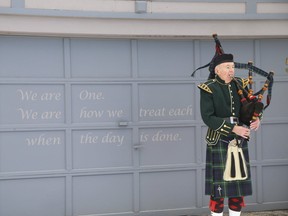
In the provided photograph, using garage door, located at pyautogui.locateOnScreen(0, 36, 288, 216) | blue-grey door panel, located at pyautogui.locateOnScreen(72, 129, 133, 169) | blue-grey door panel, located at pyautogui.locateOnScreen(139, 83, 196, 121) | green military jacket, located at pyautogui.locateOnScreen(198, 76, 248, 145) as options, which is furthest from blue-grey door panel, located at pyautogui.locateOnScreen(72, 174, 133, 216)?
green military jacket, located at pyautogui.locateOnScreen(198, 76, 248, 145)

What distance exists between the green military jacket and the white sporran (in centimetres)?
14

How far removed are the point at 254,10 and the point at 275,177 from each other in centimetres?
186

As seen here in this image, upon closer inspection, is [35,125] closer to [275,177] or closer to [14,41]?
[14,41]

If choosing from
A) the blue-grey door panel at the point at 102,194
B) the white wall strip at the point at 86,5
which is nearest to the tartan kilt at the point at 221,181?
the blue-grey door panel at the point at 102,194

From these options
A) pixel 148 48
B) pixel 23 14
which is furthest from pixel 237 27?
pixel 23 14

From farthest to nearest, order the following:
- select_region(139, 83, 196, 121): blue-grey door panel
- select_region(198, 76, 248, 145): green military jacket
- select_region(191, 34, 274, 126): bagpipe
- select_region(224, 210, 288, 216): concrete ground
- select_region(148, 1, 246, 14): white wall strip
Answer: select_region(224, 210, 288, 216): concrete ground → select_region(139, 83, 196, 121): blue-grey door panel → select_region(148, 1, 246, 14): white wall strip → select_region(198, 76, 248, 145): green military jacket → select_region(191, 34, 274, 126): bagpipe

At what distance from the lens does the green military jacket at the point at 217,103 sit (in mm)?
4121

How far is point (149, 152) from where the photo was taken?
5.30 m

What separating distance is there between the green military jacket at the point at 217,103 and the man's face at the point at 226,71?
0.04 m

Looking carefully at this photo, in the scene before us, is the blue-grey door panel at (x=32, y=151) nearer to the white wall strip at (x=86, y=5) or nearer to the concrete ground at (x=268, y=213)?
the white wall strip at (x=86, y=5)

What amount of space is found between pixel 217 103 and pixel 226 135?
0.27 m

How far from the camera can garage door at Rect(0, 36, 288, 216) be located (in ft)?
16.3

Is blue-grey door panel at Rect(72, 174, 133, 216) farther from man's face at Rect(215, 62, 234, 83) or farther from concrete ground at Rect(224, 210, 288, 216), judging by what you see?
man's face at Rect(215, 62, 234, 83)

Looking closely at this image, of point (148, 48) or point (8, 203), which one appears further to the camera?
point (148, 48)
